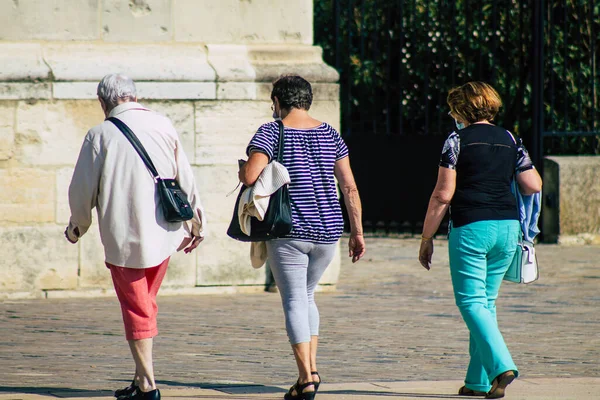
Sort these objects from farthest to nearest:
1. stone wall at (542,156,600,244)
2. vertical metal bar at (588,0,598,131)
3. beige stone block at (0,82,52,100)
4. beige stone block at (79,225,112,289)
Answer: vertical metal bar at (588,0,598,131), stone wall at (542,156,600,244), beige stone block at (79,225,112,289), beige stone block at (0,82,52,100)

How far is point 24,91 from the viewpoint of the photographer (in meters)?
8.32

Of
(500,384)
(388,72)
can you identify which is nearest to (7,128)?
(500,384)

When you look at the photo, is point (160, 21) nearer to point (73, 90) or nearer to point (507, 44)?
point (73, 90)

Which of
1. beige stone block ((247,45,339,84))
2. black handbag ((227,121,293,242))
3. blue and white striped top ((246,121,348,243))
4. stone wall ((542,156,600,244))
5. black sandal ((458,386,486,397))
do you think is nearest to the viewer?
black handbag ((227,121,293,242))

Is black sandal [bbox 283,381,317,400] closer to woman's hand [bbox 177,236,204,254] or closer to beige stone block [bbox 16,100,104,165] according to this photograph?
woman's hand [bbox 177,236,204,254]

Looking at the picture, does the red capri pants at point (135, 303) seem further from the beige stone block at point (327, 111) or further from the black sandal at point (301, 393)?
the beige stone block at point (327, 111)

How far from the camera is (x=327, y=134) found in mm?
5391

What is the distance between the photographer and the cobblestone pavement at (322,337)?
19.5 feet

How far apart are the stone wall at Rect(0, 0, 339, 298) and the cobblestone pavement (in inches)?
10.5

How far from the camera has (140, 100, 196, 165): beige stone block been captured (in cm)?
863

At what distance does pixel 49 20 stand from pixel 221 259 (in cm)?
216

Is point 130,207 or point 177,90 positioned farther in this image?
point 177,90

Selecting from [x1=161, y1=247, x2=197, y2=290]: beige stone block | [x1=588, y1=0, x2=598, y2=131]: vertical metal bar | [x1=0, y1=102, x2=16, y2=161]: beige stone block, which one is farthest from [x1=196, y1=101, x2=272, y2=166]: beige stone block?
[x1=588, y1=0, x2=598, y2=131]: vertical metal bar

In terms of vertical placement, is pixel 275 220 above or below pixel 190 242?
above
